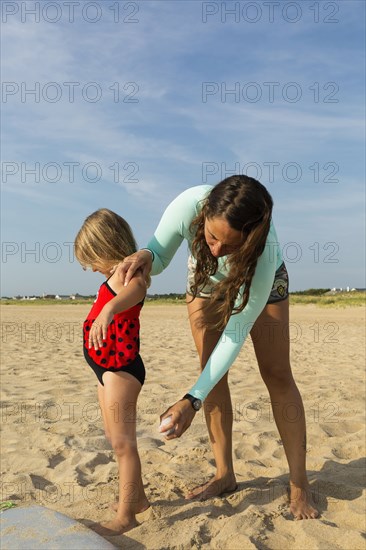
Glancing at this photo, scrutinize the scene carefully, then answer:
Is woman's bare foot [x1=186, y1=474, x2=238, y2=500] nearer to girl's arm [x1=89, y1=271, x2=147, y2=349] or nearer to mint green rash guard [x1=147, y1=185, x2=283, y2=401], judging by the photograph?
mint green rash guard [x1=147, y1=185, x2=283, y2=401]

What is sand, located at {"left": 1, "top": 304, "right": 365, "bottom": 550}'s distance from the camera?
2.58 meters

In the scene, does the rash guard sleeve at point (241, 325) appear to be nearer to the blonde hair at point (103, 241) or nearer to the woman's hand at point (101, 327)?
the woman's hand at point (101, 327)

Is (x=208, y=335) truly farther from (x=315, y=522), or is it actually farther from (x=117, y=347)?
(x=315, y=522)

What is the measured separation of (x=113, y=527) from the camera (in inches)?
99.6

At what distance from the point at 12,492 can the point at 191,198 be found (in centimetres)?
197

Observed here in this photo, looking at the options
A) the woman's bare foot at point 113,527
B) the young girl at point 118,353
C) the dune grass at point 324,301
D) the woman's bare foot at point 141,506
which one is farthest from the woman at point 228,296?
the dune grass at point 324,301

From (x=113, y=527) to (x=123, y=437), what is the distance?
0.41 metres

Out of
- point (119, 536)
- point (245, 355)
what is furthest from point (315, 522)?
point (245, 355)

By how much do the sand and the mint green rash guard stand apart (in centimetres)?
71

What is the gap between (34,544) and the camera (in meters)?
2.10

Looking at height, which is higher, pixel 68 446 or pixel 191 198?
pixel 191 198

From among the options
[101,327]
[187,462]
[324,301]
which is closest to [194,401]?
[101,327]

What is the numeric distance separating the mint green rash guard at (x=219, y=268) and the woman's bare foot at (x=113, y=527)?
27.4 inches

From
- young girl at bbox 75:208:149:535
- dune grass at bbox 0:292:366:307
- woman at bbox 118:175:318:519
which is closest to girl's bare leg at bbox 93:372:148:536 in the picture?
young girl at bbox 75:208:149:535
